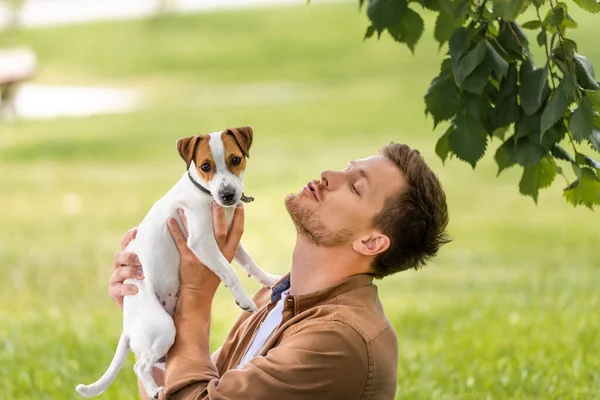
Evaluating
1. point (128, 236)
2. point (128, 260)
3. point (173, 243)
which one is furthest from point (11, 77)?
point (173, 243)

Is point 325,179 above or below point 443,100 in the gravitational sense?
below

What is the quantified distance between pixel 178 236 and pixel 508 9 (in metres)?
1.15

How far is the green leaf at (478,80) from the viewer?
2973 mm

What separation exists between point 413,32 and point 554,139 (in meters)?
0.58

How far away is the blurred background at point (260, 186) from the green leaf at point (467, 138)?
1719 mm

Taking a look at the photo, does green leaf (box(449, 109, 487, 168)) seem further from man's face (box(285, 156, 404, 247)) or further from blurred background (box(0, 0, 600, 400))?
blurred background (box(0, 0, 600, 400))

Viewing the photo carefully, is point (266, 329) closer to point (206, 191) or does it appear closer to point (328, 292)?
point (328, 292)

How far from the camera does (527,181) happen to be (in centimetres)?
320

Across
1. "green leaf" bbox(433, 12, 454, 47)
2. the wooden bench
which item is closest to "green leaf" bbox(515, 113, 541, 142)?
"green leaf" bbox(433, 12, 454, 47)

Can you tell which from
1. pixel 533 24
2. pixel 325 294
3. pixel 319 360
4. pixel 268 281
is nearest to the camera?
pixel 319 360

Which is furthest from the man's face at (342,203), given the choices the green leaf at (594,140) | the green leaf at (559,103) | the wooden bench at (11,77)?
the wooden bench at (11,77)

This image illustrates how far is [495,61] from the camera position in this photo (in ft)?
9.84

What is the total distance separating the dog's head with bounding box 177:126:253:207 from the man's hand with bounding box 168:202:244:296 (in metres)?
0.09

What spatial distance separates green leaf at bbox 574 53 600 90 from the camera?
2.96m
